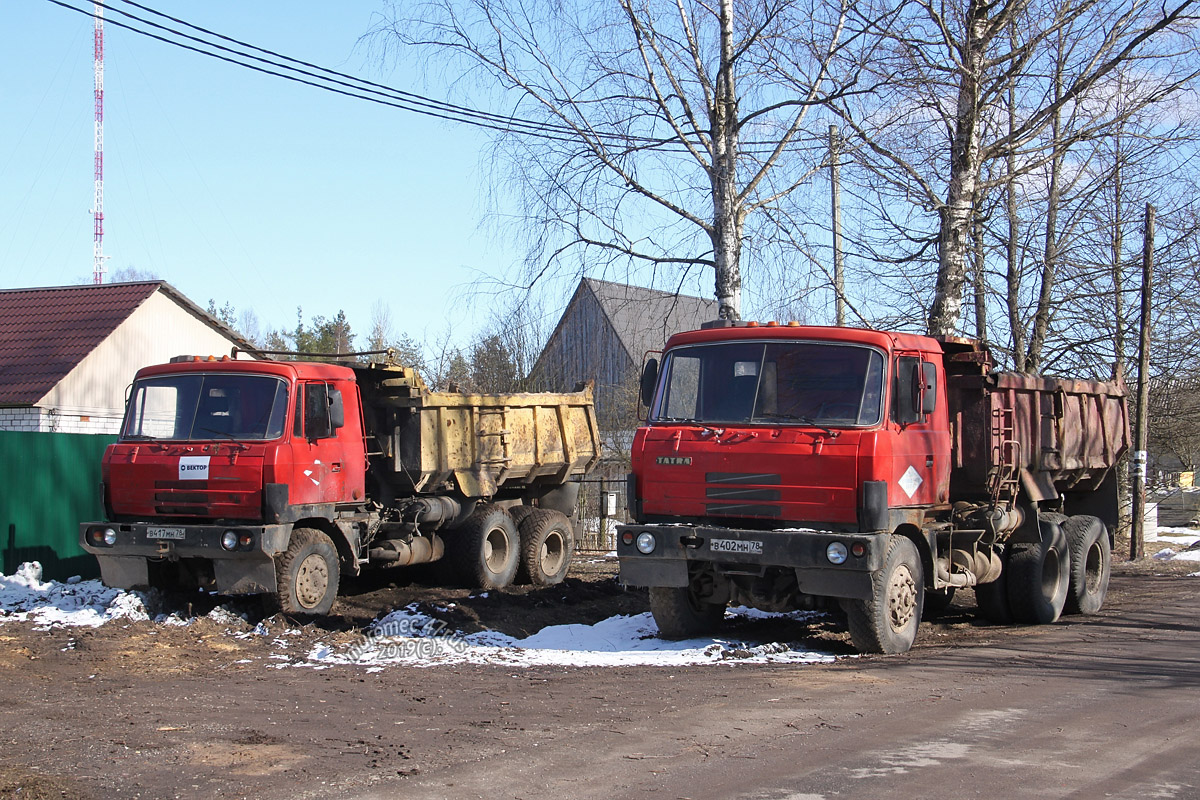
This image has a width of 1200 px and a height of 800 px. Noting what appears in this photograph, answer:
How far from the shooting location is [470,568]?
14.9m

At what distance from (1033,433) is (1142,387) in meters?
9.47

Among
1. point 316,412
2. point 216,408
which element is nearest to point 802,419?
point 316,412

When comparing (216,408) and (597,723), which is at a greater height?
(216,408)

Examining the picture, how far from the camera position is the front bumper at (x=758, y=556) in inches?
368

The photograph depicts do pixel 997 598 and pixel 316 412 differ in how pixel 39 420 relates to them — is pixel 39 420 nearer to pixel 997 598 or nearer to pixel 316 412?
pixel 316 412

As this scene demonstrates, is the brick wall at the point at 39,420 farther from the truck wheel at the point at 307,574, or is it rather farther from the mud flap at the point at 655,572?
the mud flap at the point at 655,572

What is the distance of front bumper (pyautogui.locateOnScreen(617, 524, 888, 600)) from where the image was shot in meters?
9.35

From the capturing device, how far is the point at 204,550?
1139 cm

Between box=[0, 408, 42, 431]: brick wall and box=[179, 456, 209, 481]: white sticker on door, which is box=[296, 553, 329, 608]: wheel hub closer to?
box=[179, 456, 209, 481]: white sticker on door

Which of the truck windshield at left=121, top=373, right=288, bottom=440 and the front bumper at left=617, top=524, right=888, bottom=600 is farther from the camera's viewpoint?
the truck windshield at left=121, top=373, right=288, bottom=440

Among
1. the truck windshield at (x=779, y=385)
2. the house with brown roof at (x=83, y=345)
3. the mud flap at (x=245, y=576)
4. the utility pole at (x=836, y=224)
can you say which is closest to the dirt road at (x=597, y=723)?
the mud flap at (x=245, y=576)

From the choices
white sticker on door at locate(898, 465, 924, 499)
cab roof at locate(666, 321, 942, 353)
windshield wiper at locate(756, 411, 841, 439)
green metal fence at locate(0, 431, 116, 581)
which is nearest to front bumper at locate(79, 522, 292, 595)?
green metal fence at locate(0, 431, 116, 581)

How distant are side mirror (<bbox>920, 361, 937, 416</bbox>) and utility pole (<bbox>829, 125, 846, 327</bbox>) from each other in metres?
5.79

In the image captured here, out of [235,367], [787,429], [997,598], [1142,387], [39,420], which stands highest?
[1142,387]
